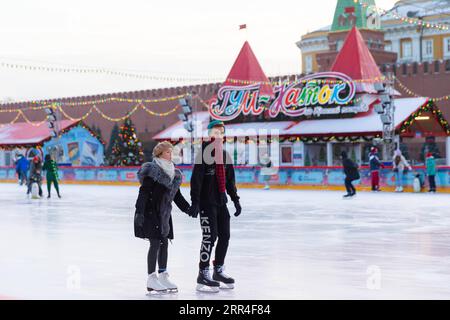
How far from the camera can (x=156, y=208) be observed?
669cm

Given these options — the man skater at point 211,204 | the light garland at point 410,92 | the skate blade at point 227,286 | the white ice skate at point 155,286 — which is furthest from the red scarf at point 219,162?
the light garland at point 410,92

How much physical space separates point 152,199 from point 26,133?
134ft

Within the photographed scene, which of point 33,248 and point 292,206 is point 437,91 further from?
point 33,248

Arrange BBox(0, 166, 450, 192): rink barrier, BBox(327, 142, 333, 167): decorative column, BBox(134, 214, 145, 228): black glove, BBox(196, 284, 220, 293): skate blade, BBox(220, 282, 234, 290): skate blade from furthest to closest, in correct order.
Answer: BBox(327, 142, 333, 167): decorative column < BBox(0, 166, 450, 192): rink barrier < BBox(220, 282, 234, 290): skate blade < BBox(196, 284, 220, 293): skate blade < BBox(134, 214, 145, 228): black glove

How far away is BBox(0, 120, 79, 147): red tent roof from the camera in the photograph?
44.0 m

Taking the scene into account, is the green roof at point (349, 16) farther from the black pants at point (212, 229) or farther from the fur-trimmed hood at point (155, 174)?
the fur-trimmed hood at point (155, 174)

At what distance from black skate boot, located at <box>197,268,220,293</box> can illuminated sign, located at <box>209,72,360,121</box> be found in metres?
27.1

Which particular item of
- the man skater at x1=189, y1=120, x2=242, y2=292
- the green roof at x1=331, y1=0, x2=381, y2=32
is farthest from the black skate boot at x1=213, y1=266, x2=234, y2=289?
the green roof at x1=331, y1=0, x2=381, y2=32

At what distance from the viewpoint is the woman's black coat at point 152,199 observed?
6645 millimetres

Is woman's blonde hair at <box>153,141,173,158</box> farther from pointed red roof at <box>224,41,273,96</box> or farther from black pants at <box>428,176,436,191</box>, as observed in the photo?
pointed red roof at <box>224,41,273,96</box>

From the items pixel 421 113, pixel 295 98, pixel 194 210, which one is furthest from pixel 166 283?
pixel 295 98

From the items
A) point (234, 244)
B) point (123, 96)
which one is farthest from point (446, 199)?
point (123, 96)

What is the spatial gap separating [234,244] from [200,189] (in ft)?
12.4

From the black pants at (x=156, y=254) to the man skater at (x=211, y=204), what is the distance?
31 cm
